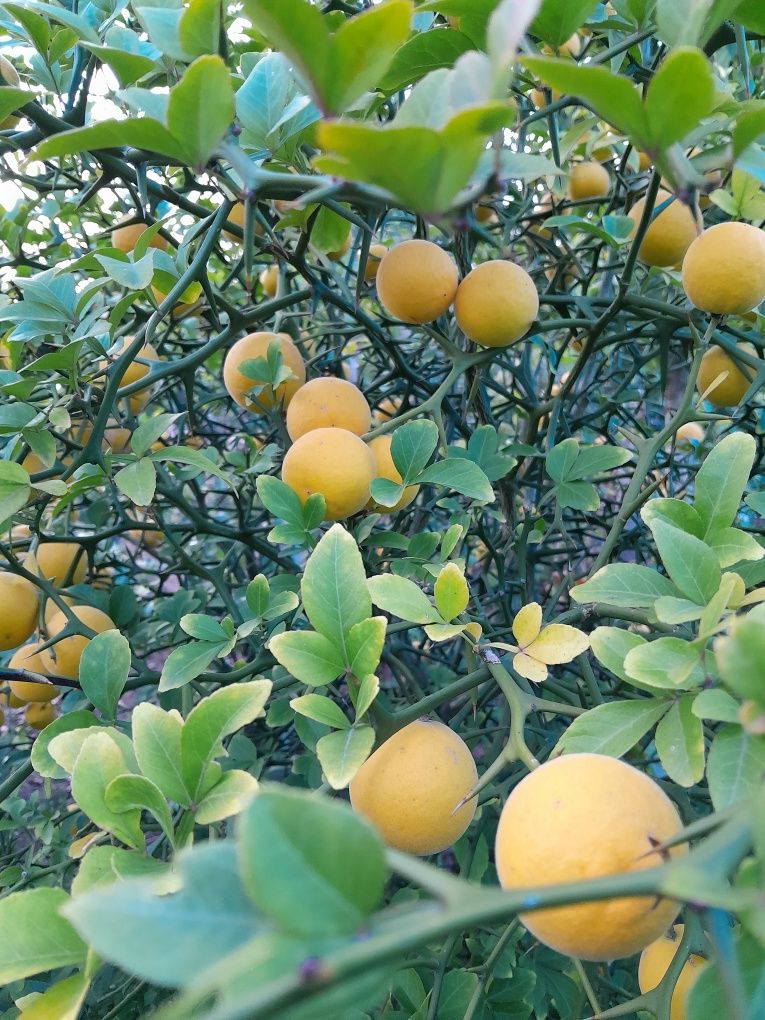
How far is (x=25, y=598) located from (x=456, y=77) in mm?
1117

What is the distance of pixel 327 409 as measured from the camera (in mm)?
1118

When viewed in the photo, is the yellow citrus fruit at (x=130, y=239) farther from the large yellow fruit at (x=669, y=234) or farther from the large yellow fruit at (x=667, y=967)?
the large yellow fruit at (x=667, y=967)

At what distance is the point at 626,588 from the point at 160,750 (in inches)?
18.5

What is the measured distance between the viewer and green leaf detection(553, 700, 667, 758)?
0.63 meters

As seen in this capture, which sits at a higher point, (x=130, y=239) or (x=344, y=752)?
(x=130, y=239)

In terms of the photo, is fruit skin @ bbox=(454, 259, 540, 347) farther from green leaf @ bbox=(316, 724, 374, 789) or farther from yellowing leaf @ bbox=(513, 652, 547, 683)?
green leaf @ bbox=(316, 724, 374, 789)

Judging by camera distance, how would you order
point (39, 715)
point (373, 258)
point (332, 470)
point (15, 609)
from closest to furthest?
point (332, 470) → point (15, 609) → point (39, 715) → point (373, 258)

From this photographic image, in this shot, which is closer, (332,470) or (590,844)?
(590,844)

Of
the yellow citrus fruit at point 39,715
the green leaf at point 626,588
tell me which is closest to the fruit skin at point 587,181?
the green leaf at point 626,588

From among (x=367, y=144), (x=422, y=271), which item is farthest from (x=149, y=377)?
(x=367, y=144)

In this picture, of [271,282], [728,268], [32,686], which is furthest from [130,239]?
[728,268]

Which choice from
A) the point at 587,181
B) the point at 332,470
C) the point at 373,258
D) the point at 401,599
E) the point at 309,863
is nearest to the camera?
the point at 309,863

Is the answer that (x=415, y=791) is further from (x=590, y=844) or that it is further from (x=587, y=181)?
(x=587, y=181)

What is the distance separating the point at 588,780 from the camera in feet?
1.81
